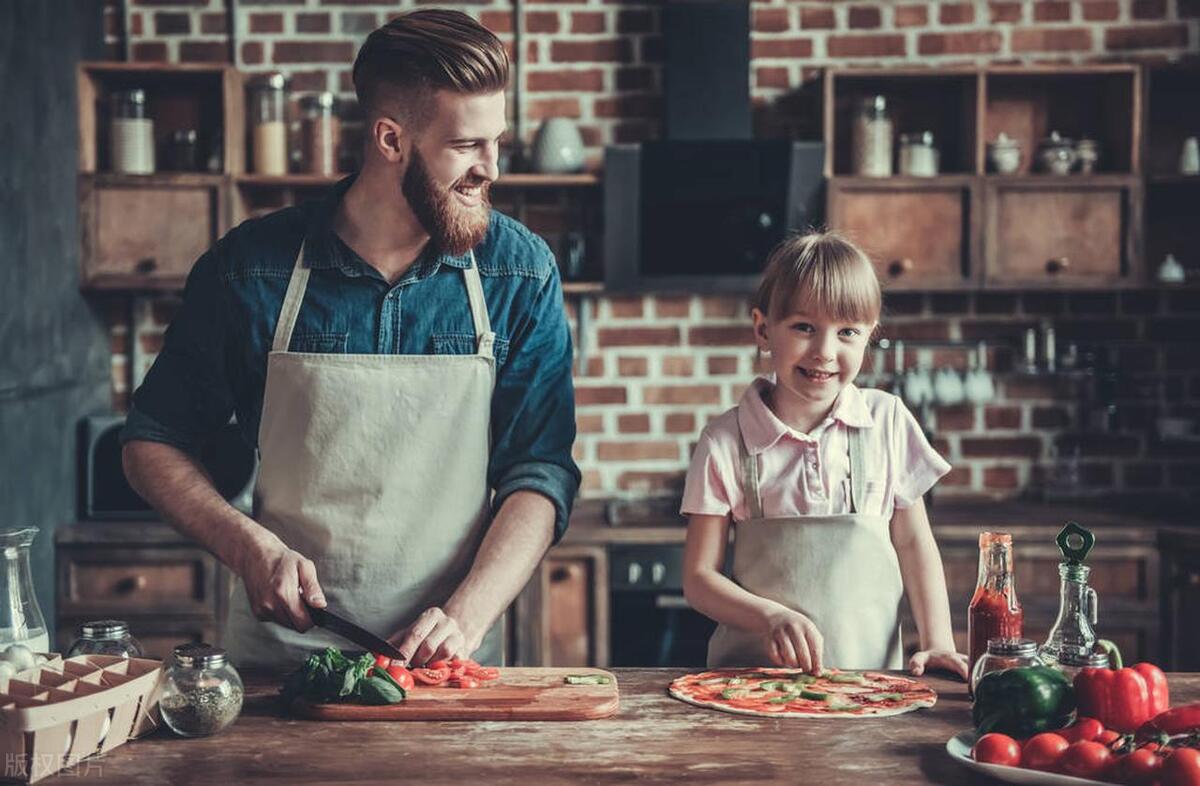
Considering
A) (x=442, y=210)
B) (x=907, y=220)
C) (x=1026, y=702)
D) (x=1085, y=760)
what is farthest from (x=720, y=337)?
(x=1085, y=760)

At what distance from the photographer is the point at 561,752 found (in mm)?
1424

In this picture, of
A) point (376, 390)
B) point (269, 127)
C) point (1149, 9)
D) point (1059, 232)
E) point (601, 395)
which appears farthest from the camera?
point (601, 395)

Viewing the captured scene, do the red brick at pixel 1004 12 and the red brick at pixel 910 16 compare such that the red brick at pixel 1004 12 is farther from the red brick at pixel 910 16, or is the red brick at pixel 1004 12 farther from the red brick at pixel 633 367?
the red brick at pixel 633 367

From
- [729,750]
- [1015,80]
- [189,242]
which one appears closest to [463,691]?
[729,750]

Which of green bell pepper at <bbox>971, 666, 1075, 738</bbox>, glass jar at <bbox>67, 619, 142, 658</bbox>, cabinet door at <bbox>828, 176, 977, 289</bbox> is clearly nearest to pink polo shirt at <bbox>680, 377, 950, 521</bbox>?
green bell pepper at <bbox>971, 666, 1075, 738</bbox>

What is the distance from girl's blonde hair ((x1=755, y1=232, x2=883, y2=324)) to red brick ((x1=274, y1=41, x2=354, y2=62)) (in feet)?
7.45

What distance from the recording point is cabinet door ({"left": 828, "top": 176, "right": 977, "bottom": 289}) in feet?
11.8

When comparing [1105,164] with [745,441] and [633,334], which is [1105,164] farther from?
[745,441]

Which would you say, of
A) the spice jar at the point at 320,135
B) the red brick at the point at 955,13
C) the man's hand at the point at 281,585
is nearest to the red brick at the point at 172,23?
the spice jar at the point at 320,135

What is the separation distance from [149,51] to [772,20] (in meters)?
1.86

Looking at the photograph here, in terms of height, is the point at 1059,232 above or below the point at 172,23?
below

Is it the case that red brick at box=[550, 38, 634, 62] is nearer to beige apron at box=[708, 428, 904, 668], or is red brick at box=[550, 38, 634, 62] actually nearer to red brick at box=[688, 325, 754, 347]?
red brick at box=[688, 325, 754, 347]

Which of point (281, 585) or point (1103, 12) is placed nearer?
point (281, 585)

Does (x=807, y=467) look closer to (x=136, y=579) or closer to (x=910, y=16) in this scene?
(x=136, y=579)
